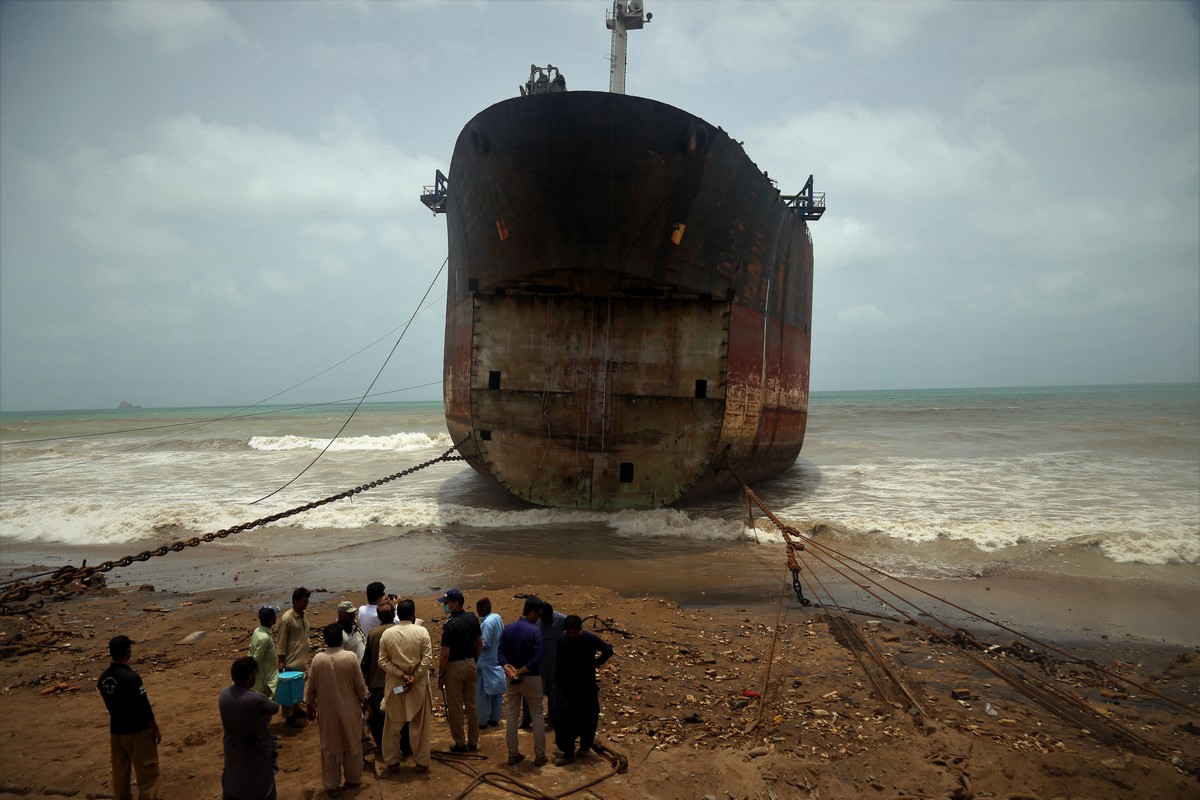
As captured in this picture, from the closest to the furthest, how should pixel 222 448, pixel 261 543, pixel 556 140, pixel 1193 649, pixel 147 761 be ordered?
pixel 147 761 < pixel 1193 649 < pixel 556 140 < pixel 261 543 < pixel 222 448

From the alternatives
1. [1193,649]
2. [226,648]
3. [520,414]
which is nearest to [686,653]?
[226,648]

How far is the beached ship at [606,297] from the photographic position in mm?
9156

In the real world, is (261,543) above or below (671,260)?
below

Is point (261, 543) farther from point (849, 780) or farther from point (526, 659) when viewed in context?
point (849, 780)

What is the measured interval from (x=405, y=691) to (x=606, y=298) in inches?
291

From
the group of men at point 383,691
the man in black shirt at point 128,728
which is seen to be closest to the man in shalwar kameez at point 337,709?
the group of men at point 383,691

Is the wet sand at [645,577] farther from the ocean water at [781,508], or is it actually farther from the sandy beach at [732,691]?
the ocean water at [781,508]

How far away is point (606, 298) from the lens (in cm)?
984

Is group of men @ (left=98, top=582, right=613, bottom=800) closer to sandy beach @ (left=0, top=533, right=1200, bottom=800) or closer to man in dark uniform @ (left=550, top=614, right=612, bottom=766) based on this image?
man in dark uniform @ (left=550, top=614, right=612, bottom=766)

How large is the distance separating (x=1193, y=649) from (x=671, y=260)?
759 centimetres

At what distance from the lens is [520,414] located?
33.5ft

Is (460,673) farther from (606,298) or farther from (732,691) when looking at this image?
(606,298)

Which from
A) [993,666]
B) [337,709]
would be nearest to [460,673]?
[337,709]

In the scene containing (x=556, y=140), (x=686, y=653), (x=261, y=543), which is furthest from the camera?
(x=261, y=543)
